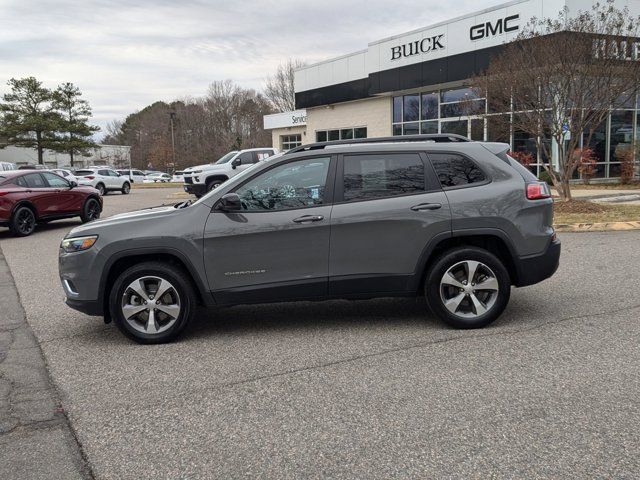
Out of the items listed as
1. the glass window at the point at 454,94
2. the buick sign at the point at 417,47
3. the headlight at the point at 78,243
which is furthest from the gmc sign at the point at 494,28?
the headlight at the point at 78,243

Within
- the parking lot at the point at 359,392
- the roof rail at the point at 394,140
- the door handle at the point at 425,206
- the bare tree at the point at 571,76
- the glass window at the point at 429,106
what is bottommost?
the parking lot at the point at 359,392

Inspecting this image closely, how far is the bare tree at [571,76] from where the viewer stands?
41.9ft

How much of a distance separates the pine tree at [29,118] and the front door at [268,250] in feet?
179

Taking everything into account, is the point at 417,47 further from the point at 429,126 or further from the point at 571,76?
the point at 571,76

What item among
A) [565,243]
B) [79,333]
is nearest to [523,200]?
[79,333]

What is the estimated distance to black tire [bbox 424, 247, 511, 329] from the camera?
525cm

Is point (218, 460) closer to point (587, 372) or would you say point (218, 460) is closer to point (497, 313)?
point (587, 372)

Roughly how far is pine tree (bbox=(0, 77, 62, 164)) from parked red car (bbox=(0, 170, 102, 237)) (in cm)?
4306

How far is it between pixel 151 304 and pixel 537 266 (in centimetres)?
360

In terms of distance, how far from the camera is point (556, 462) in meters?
3.01

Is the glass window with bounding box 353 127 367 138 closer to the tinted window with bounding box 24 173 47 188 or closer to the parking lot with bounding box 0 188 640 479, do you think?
the tinted window with bounding box 24 173 47 188

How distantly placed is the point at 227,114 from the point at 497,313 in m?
73.4

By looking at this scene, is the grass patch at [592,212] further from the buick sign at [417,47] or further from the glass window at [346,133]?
the glass window at [346,133]

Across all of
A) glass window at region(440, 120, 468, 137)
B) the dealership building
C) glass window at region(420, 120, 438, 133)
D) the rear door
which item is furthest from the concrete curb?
glass window at region(420, 120, 438, 133)
